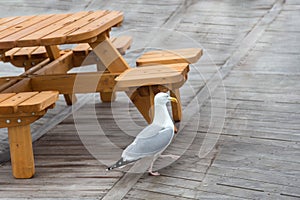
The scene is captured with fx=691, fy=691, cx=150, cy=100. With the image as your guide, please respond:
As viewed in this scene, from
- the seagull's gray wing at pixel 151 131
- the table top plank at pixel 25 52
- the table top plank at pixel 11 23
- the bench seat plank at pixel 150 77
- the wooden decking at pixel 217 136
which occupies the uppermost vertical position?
the table top plank at pixel 11 23

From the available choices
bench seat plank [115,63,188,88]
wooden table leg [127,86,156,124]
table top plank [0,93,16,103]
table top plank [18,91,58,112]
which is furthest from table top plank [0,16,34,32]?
wooden table leg [127,86,156,124]

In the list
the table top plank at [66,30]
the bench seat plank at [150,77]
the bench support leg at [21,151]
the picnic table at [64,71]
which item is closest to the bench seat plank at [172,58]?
the picnic table at [64,71]

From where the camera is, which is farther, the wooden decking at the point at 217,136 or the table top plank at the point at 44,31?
the table top plank at the point at 44,31

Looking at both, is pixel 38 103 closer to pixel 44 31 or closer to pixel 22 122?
pixel 22 122

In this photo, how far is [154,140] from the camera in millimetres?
3814

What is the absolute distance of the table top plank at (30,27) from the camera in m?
4.11

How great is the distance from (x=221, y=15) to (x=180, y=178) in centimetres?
387

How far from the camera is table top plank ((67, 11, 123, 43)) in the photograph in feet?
13.5

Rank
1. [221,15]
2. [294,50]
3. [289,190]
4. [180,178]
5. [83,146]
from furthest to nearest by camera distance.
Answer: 1. [221,15]
2. [294,50]
3. [83,146]
4. [180,178]
5. [289,190]

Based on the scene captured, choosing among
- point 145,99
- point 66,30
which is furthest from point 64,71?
point 145,99

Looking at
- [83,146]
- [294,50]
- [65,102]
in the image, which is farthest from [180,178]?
[294,50]

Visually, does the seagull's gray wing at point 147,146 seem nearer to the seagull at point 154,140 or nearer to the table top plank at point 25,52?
the seagull at point 154,140

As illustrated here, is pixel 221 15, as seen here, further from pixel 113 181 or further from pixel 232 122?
pixel 113 181

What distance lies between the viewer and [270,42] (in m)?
6.53
